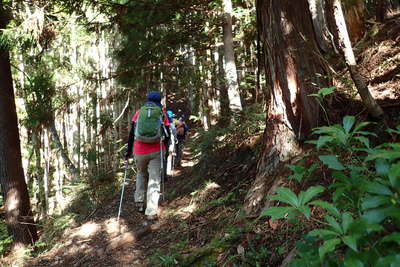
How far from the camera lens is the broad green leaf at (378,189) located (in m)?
1.20

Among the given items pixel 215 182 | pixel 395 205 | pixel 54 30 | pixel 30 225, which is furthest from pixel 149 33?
pixel 395 205

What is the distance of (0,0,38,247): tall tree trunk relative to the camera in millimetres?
7941

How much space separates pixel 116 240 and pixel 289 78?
3623mm

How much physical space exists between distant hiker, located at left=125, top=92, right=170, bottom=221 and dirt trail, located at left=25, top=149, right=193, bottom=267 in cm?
41

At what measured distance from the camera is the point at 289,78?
144 inches

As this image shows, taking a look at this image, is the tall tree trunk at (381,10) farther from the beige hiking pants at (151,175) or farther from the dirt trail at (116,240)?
the dirt trail at (116,240)

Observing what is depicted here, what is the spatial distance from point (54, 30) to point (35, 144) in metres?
6.03

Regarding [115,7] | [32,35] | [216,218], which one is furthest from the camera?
[32,35]

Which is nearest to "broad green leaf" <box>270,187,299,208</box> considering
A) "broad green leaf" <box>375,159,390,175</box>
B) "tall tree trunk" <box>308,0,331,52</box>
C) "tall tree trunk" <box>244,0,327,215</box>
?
"broad green leaf" <box>375,159,390,175</box>

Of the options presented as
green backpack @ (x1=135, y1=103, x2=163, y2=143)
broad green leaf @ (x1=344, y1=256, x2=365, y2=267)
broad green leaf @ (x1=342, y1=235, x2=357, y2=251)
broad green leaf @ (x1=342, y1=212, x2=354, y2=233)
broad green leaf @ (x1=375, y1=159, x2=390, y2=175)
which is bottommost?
broad green leaf @ (x1=344, y1=256, x2=365, y2=267)

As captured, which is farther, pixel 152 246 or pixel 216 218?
pixel 152 246

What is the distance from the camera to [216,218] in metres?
4.39

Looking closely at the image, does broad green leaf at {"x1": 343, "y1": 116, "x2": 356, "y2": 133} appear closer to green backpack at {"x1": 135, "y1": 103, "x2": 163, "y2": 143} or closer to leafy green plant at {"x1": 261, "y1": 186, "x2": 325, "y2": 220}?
leafy green plant at {"x1": 261, "y1": 186, "x2": 325, "y2": 220}

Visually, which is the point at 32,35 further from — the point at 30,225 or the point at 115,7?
the point at 30,225
